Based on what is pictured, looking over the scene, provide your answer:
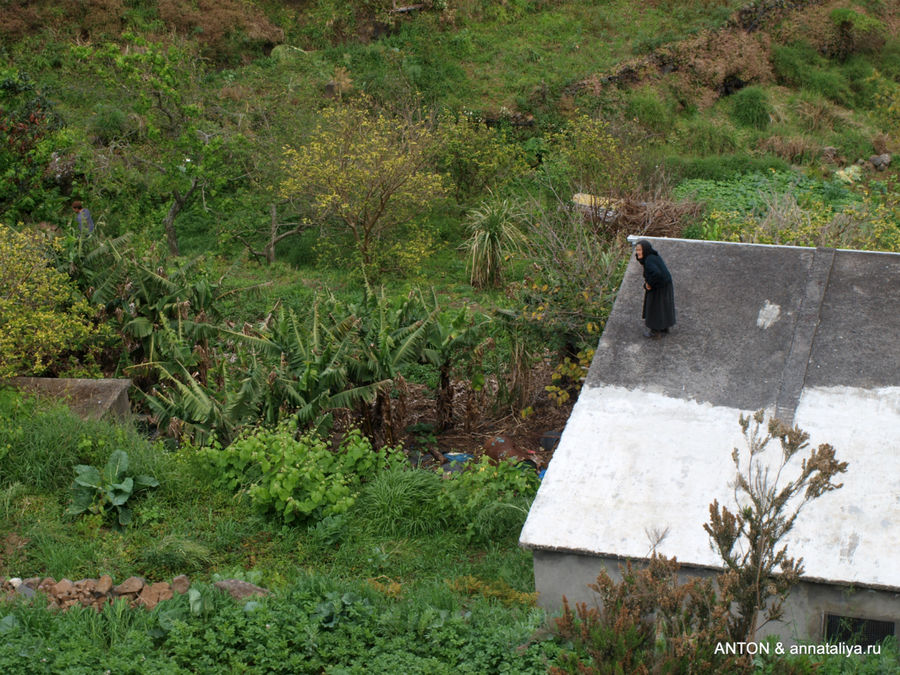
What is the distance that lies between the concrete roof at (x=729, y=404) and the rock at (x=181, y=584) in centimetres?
257

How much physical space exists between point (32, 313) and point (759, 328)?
7.65m

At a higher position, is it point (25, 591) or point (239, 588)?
point (239, 588)

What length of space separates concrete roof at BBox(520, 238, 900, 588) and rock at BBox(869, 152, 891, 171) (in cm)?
1484

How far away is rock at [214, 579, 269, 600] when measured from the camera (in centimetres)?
651

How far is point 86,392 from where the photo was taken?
1002cm

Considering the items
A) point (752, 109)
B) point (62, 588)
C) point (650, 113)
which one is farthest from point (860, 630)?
point (752, 109)

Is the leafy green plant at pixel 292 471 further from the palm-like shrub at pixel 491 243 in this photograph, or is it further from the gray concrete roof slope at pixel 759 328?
the palm-like shrub at pixel 491 243

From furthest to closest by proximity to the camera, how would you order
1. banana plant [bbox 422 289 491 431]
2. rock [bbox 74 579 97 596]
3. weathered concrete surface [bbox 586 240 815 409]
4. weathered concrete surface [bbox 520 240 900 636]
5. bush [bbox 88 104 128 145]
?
bush [bbox 88 104 128 145] < banana plant [bbox 422 289 491 431] < weathered concrete surface [bbox 586 240 815 409] < rock [bbox 74 579 97 596] < weathered concrete surface [bbox 520 240 900 636]

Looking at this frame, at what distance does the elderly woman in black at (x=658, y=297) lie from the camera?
27.8 ft

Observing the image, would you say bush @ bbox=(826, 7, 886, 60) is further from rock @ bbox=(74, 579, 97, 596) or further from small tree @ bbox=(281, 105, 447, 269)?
rock @ bbox=(74, 579, 97, 596)

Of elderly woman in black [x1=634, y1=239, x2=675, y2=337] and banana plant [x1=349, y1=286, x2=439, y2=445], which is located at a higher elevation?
elderly woman in black [x1=634, y1=239, x2=675, y2=337]

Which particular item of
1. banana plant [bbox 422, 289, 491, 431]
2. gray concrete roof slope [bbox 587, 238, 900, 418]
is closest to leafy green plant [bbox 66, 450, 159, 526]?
banana plant [bbox 422, 289, 491, 431]

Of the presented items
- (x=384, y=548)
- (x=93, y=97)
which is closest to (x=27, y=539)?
(x=384, y=548)

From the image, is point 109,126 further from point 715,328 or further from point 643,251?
point 715,328
